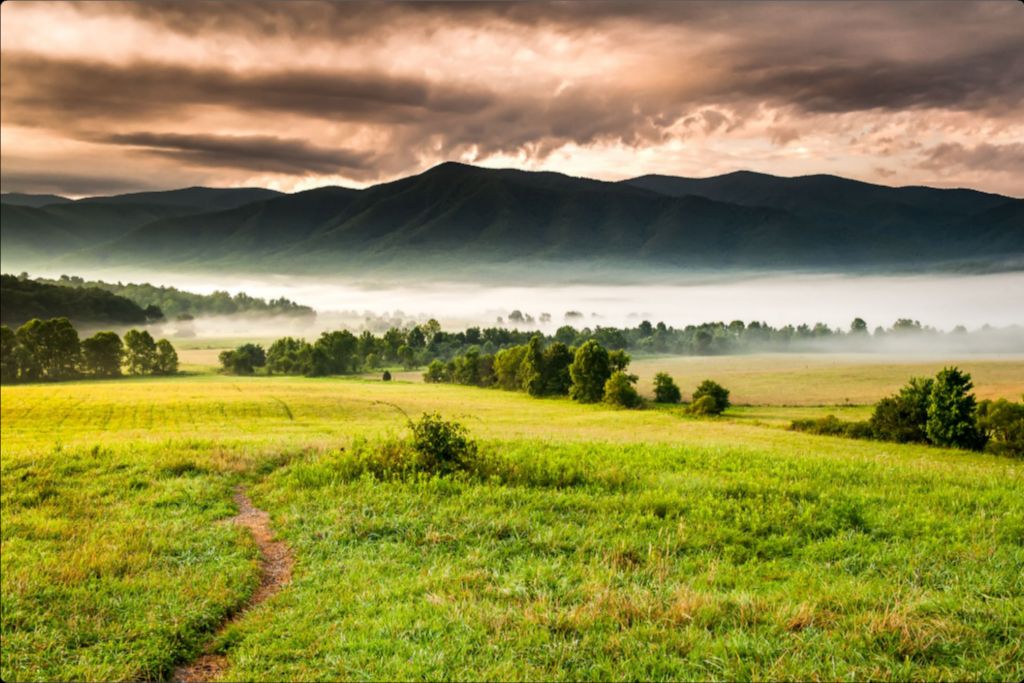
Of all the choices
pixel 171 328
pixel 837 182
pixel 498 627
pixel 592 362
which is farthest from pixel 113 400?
pixel 171 328

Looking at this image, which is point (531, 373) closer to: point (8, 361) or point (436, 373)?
point (436, 373)

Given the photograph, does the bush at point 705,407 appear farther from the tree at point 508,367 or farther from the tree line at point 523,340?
the tree at point 508,367

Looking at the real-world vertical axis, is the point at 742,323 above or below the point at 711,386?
above

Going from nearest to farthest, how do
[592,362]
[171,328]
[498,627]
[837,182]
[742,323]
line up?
[498,627] < [592,362] < [742,323] < [837,182] < [171,328]

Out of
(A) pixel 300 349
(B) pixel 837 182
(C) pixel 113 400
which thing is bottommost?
(C) pixel 113 400

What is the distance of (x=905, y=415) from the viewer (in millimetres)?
26625

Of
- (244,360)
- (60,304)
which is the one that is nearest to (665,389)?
(244,360)

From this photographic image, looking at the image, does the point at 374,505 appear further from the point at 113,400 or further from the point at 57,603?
the point at 113,400

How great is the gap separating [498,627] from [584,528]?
14.5ft

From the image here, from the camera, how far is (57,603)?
9.68 metres

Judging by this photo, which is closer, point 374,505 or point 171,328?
point 374,505

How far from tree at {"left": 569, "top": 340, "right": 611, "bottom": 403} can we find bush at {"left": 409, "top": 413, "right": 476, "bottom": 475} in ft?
44.6

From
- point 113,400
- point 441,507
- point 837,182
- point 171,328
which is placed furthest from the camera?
point 171,328

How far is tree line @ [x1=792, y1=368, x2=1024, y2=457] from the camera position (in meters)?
21.4
